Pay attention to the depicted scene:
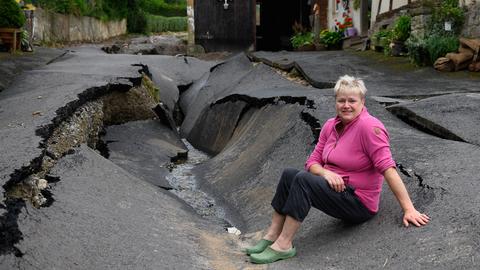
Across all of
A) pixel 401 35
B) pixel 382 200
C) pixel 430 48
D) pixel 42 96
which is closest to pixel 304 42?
pixel 401 35

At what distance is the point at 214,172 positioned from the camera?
7.38 metres

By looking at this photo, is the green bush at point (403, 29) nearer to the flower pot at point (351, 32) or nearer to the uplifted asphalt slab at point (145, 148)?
the flower pot at point (351, 32)

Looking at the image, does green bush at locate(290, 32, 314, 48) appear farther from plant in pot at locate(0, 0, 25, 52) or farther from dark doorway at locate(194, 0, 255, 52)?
plant in pot at locate(0, 0, 25, 52)

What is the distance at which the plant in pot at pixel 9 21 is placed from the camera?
12367 millimetres

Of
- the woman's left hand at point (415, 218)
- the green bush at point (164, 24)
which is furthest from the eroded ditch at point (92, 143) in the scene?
the green bush at point (164, 24)

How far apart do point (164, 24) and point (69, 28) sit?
24.9 meters

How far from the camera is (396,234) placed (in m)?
3.41

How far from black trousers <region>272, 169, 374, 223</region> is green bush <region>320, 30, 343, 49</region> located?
14956 millimetres

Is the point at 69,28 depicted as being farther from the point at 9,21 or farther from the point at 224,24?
the point at 9,21

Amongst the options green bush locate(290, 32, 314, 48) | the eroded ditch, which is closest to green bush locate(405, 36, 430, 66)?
the eroded ditch

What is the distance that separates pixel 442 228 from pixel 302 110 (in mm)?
3668

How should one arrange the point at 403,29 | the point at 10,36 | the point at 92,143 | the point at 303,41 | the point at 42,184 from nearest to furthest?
1. the point at 42,184
2. the point at 92,143
3. the point at 403,29
4. the point at 10,36
5. the point at 303,41

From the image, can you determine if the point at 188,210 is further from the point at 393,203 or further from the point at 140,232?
A: the point at 393,203

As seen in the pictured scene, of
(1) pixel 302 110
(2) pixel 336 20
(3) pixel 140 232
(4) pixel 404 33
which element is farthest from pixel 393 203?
(2) pixel 336 20
